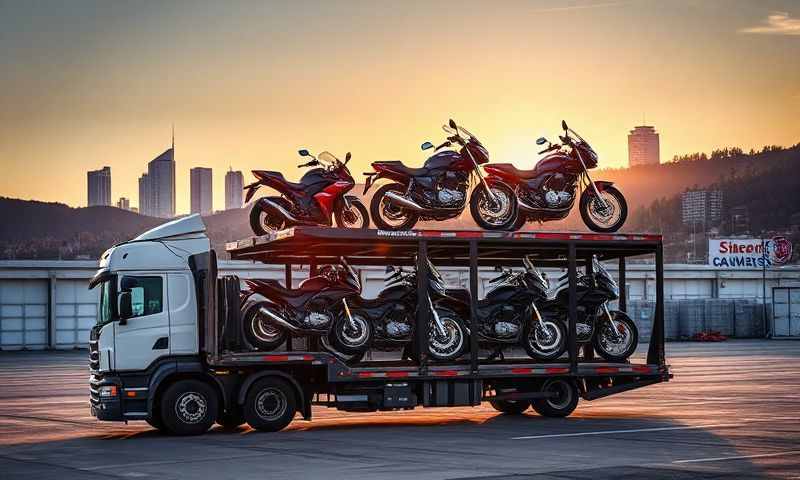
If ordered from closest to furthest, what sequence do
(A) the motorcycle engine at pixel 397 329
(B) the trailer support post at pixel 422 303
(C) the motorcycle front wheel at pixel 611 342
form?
1. (B) the trailer support post at pixel 422 303
2. (A) the motorcycle engine at pixel 397 329
3. (C) the motorcycle front wheel at pixel 611 342

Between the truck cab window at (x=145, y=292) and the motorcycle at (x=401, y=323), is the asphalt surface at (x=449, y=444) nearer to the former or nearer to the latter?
the motorcycle at (x=401, y=323)

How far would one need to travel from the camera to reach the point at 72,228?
188 m

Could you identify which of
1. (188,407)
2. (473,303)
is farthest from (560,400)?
(188,407)

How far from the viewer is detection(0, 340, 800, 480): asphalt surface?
1566 cm

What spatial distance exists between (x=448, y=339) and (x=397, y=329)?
0.91m

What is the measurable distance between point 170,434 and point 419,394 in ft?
14.1

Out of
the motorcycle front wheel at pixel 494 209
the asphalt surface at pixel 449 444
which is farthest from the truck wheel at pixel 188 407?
the motorcycle front wheel at pixel 494 209

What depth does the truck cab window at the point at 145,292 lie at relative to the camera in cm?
2098

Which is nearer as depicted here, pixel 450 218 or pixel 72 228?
pixel 450 218

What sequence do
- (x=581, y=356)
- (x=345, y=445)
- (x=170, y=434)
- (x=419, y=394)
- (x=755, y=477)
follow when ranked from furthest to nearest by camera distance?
(x=581, y=356)
(x=419, y=394)
(x=170, y=434)
(x=345, y=445)
(x=755, y=477)

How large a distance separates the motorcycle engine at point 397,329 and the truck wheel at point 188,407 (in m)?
3.28

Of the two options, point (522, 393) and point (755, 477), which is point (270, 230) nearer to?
point (522, 393)

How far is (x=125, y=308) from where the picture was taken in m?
20.8

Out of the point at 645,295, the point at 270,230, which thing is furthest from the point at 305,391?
the point at 645,295
